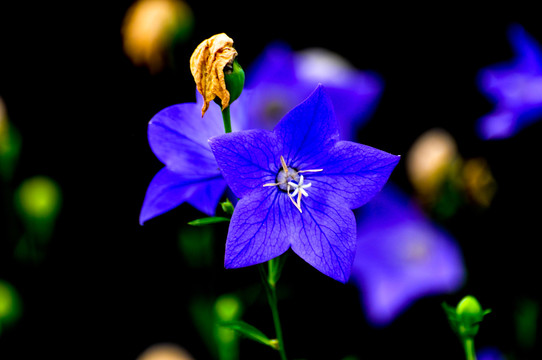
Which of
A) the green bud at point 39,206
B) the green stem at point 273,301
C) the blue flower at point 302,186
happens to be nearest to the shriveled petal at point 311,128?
the blue flower at point 302,186

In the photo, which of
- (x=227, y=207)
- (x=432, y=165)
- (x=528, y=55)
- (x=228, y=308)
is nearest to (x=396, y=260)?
(x=432, y=165)

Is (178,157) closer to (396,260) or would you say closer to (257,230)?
(257,230)

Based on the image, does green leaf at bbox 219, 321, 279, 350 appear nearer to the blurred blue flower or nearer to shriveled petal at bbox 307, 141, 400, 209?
shriveled petal at bbox 307, 141, 400, 209

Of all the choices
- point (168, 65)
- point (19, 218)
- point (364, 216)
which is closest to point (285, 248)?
point (364, 216)

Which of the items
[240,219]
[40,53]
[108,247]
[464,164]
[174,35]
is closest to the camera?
[240,219]

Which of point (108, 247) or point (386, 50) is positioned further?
point (386, 50)

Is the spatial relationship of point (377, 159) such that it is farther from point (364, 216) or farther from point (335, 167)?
point (364, 216)

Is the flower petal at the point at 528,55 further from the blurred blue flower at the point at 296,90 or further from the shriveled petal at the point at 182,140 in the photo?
the shriveled petal at the point at 182,140
